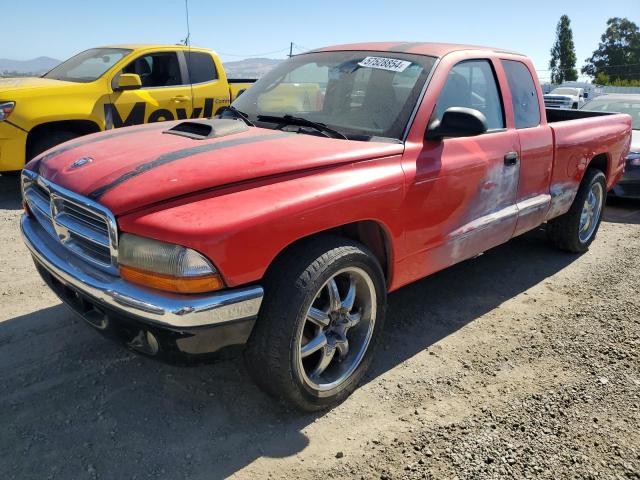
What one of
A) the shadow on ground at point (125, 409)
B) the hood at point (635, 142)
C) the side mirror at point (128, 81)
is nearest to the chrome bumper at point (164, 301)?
the shadow on ground at point (125, 409)

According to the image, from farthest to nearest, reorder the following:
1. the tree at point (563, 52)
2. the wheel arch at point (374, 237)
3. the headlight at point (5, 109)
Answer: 1. the tree at point (563, 52)
2. the headlight at point (5, 109)
3. the wheel arch at point (374, 237)

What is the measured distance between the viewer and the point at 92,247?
2.43 meters

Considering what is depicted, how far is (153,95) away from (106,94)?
2.06ft

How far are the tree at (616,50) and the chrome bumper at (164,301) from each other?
8652 cm

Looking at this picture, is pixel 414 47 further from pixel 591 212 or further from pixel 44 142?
pixel 44 142

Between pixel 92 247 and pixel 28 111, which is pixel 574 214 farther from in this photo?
pixel 28 111

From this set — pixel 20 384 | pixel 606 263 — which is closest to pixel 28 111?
pixel 20 384

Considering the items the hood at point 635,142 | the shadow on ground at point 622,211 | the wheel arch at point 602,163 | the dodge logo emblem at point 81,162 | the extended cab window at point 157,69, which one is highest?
the extended cab window at point 157,69

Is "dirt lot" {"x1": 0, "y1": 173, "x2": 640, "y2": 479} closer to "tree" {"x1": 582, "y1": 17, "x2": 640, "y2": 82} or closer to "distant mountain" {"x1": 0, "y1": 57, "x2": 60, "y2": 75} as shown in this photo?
"distant mountain" {"x1": 0, "y1": 57, "x2": 60, "y2": 75}

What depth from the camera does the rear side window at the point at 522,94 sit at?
3.93 m

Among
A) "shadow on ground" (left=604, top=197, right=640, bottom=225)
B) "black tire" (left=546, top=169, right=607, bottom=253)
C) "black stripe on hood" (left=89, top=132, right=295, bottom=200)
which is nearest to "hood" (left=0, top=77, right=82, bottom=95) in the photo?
"black stripe on hood" (left=89, top=132, right=295, bottom=200)

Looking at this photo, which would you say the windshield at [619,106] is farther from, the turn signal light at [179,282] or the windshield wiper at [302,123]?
the turn signal light at [179,282]

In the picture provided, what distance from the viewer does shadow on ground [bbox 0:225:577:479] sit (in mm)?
2336

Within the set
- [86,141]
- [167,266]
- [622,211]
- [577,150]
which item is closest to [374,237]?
[167,266]
